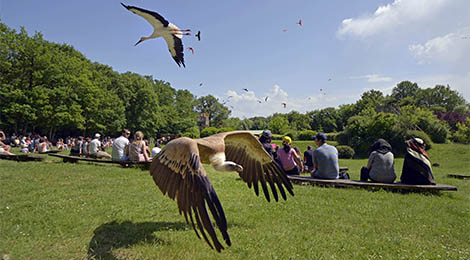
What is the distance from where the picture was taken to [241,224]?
404 cm

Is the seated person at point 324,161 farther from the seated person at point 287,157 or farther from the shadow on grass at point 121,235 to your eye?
the shadow on grass at point 121,235

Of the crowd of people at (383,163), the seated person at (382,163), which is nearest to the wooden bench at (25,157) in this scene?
the crowd of people at (383,163)

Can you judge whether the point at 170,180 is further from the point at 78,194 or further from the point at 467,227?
the point at 467,227

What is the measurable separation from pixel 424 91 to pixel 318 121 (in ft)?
79.7

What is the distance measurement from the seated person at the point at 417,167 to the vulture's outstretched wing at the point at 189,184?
593 centimetres

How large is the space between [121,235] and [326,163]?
5.38 m

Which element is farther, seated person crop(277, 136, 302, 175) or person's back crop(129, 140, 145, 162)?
person's back crop(129, 140, 145, 162)

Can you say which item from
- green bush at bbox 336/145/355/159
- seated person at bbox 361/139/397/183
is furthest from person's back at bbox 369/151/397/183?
green bush at bbox 336/145/355/159

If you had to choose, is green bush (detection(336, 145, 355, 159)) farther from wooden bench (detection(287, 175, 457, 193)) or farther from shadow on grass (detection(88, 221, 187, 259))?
shadow on grass (detection(88, 221, 187, 259))

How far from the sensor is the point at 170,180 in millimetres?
2783

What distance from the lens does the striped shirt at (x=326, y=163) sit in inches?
254

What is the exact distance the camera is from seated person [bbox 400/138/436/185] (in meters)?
6.03

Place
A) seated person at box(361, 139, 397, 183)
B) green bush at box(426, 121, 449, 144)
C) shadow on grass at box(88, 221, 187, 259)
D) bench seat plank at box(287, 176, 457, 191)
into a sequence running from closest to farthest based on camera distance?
1. shadow on grass at box(88, 221, 187, 259)
2. bench seat plank at box(287, 176, 457, 191)
3. seated person at box(361, 139, 397, 183)
4. green bush at box(426, 121, 449, 144)

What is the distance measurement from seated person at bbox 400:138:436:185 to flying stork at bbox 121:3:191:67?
6.16m
